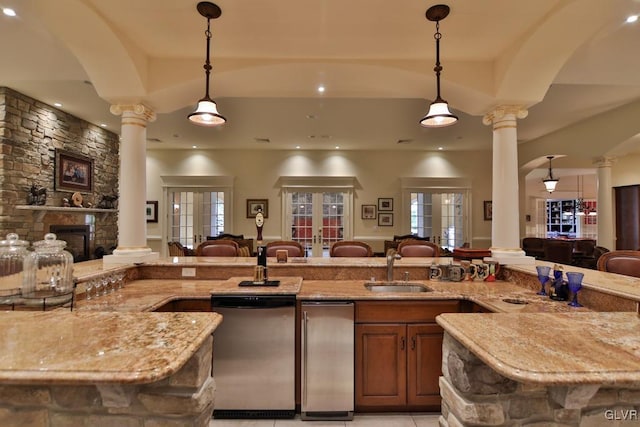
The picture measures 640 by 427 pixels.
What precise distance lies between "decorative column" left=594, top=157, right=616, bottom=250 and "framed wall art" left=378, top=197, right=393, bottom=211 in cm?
390

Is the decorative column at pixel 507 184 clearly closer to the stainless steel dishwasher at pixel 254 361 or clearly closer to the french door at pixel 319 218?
the stainless steel dishwasher at pixel 254 361

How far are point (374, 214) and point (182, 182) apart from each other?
4.75 metres

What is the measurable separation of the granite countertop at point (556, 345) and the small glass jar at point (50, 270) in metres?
2.06

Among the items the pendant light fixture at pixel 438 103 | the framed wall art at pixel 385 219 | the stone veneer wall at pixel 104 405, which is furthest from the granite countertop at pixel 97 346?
the framed wall art at pixel 385 219

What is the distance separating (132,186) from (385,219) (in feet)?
19.3

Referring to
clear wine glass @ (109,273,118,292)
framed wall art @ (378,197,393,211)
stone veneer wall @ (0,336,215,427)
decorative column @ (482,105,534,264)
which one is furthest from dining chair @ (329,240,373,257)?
framed wall art @ (378,197,393,211)

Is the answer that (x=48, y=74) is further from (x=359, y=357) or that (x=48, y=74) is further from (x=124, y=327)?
(x=359, y=357)

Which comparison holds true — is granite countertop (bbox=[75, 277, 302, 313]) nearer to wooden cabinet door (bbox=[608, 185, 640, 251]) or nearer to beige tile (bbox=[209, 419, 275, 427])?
beige tile (bbox=[209, 419, 275, 427])

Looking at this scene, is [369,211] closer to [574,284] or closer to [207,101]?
[207,101]

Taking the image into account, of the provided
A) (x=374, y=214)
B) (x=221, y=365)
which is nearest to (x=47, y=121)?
(x=221, y=365)

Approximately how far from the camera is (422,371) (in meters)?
2.31

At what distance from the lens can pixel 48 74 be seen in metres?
3.40

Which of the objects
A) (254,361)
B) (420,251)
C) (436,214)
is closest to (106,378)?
(254,361)

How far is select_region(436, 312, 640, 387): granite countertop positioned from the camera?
900 mm
